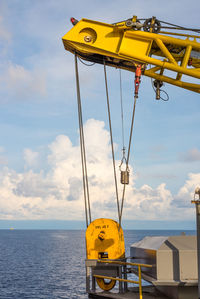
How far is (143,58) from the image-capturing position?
1502 cm

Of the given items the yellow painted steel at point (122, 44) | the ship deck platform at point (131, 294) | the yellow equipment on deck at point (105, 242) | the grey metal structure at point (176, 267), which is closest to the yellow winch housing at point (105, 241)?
the yellow equipment on deck at point (105, 242)

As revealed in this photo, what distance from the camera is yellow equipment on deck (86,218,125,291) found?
14641 millimetres

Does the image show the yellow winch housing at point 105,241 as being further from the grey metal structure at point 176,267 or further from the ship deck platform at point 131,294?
the grey metal structure at point 176,267

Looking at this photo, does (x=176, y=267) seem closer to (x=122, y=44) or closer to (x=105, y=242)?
(x=105, y=242)

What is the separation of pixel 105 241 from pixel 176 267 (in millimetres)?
3141

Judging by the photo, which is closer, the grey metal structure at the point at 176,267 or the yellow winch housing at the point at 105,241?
the grey metal structure at the point at 176,267

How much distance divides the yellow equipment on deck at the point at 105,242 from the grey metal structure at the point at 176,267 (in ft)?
5.23

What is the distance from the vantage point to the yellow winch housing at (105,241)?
48.1 feet

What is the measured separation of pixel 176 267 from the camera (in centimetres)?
1276

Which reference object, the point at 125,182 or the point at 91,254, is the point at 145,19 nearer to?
the point at 125,182

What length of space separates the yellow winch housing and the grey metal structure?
1591 millimetres

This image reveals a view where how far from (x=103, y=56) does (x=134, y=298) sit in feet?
31.2

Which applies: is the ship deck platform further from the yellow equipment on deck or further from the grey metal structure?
the grey metal structure

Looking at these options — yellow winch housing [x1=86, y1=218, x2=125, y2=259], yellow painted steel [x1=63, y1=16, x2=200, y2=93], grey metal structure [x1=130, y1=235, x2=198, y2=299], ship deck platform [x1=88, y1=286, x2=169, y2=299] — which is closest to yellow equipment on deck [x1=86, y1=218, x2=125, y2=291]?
yellow winch housing [x1=86, y1=218, x2=125, y2=259]
